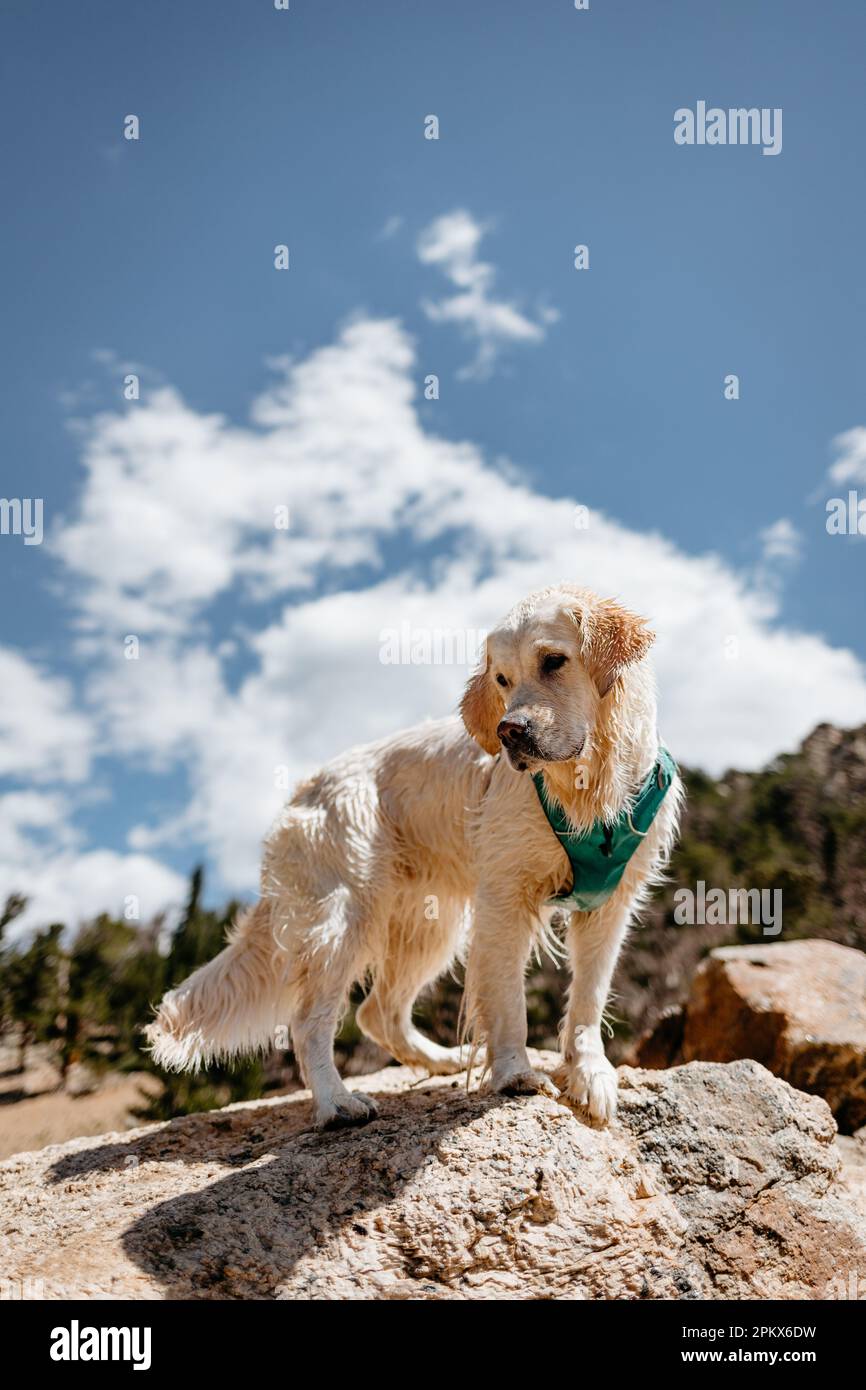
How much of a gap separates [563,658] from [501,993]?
1706mm

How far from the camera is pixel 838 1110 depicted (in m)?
7.27

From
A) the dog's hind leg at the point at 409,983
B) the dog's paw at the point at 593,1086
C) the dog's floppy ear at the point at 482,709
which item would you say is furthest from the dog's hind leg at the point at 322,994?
the dog's floppy ear at the point at 482,709

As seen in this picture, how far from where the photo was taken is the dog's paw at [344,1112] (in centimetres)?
525

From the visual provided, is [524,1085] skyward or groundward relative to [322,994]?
→ groundward

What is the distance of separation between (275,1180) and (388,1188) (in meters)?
0.54

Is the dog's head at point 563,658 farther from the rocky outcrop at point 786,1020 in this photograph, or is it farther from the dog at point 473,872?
the rocky outcrop at point 786,1020

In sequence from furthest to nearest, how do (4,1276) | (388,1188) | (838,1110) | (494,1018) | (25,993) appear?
(25,993)
(838,1110)
(494,1018)
(388,1188)
(4,1276)

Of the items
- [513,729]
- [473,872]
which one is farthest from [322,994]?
[513,729]

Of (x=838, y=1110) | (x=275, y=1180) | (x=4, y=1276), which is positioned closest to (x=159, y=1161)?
(x=275, y=1180)

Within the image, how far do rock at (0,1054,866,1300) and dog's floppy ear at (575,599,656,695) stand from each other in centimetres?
206

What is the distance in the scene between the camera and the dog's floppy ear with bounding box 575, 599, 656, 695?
4816 mm

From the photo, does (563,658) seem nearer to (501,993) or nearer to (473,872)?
(473,872)

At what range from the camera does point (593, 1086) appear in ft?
16.5
